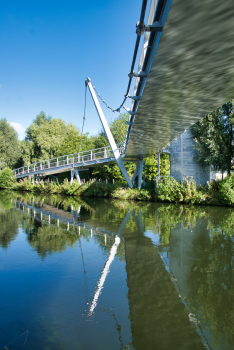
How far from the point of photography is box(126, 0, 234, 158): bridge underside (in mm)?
2939

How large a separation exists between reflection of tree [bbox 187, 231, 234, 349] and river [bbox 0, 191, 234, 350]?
0.04 feet

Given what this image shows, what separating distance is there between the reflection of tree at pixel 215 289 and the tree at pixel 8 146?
45.1 meters

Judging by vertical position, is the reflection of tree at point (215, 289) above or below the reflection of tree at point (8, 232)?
below

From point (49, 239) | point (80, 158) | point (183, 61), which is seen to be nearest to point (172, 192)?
point (49, 239)

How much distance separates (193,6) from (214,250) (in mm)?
4808

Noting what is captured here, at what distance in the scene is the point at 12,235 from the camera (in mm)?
7445

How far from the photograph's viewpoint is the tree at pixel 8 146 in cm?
4460

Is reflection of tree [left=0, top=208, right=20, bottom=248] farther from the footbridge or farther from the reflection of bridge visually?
the footbridge

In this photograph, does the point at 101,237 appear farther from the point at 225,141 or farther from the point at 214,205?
the point at 225,141

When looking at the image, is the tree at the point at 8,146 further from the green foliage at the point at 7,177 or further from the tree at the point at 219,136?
the tree at the point at 219,136

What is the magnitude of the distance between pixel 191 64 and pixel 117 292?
3966mm

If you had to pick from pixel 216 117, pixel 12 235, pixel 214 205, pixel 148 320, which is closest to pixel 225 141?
pixel 216 117

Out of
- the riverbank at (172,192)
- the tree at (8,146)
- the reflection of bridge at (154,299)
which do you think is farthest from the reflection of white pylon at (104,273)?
the tree at (8,146)

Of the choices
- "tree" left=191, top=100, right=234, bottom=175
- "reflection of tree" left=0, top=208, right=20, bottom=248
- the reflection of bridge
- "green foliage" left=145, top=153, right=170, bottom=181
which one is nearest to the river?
the reflection of bridge
